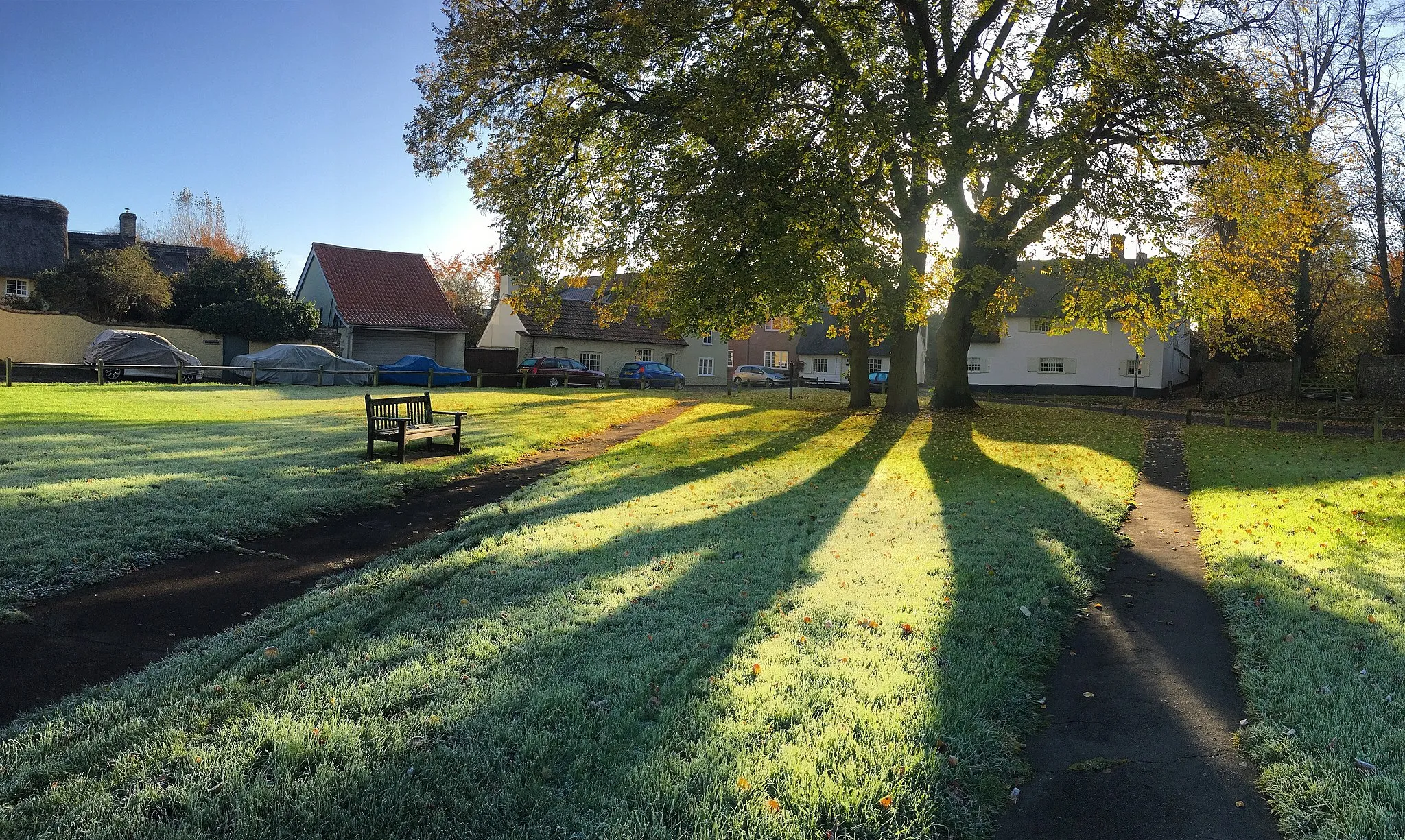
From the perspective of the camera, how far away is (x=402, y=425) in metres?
13.0

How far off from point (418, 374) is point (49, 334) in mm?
14878

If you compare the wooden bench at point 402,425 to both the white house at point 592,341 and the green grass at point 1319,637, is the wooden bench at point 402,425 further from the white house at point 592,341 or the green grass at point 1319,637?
the white house at point 592,341

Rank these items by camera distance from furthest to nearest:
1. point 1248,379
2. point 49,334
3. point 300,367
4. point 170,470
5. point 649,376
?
point 649,376
point 1248,379
point 300,367
point 49,334
point 170,470

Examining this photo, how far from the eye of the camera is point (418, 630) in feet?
17.7

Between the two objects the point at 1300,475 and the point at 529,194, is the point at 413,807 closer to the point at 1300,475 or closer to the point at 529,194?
the point at 1300,475

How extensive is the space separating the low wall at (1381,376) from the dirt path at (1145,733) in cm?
3048

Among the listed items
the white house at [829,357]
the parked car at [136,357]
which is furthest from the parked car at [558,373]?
the white house at [829,357]

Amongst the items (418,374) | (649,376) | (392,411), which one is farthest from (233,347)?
(392,411)

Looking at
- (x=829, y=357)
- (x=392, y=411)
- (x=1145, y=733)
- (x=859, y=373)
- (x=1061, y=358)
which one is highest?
(x=829, y=357)

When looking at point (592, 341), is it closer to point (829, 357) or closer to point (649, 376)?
point (649, 376)

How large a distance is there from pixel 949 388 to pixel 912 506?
16.4 metres

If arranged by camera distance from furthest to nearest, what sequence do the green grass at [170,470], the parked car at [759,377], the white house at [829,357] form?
the white house at [829,357] < the parked car at [759,377] < the green grass at [170,470]

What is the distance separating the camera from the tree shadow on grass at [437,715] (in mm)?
3244

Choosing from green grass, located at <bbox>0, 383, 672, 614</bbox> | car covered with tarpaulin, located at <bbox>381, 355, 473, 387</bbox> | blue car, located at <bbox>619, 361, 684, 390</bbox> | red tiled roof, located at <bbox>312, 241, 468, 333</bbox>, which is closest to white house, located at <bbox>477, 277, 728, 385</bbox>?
blue car, located at <bbox>619, 361, 684, 390</bbox>
